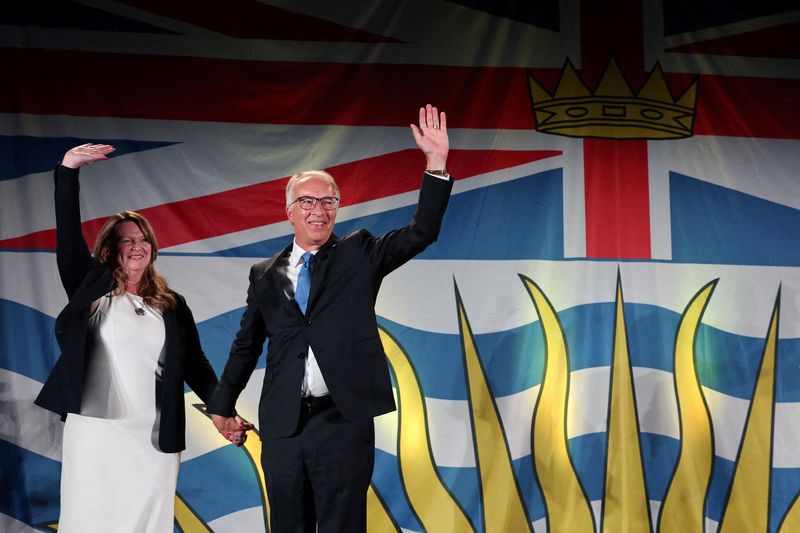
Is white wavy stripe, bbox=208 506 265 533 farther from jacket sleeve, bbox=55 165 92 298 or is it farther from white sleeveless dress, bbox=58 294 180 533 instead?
jacket sleeve, bbox=55 165 92 298

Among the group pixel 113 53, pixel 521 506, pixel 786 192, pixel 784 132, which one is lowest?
pixel 521 506

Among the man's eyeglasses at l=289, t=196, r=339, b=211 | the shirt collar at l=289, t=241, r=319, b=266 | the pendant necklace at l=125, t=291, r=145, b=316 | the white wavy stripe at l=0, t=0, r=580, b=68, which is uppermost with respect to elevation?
the white wavy stripe at l=0, t=0, r=580, b=68

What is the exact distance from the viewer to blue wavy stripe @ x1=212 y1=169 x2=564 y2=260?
11.4ft

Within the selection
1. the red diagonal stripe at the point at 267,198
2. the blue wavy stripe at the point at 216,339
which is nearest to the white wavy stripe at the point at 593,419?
the blue wavy stripe at the point at 216,339

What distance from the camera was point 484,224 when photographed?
3.52 m

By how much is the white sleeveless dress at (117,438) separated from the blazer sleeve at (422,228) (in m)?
0.77

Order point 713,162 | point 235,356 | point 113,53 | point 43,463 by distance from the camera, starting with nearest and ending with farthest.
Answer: point 235,356
point 43,463
point 113,53
point 713,162

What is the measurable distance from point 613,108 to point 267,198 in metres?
1.59

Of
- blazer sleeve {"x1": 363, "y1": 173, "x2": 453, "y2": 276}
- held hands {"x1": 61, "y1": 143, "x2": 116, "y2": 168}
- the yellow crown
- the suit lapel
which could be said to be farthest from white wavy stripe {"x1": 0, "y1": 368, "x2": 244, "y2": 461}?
the yellow crown

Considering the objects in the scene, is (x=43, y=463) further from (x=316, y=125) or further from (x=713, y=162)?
(x=713, y=162)

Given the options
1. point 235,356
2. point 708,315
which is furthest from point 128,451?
point 708,315

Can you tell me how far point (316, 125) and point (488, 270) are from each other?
96cm

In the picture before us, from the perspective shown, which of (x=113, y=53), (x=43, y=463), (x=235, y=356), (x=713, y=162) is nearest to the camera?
(x=235, y=356)

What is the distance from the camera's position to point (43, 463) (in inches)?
125
